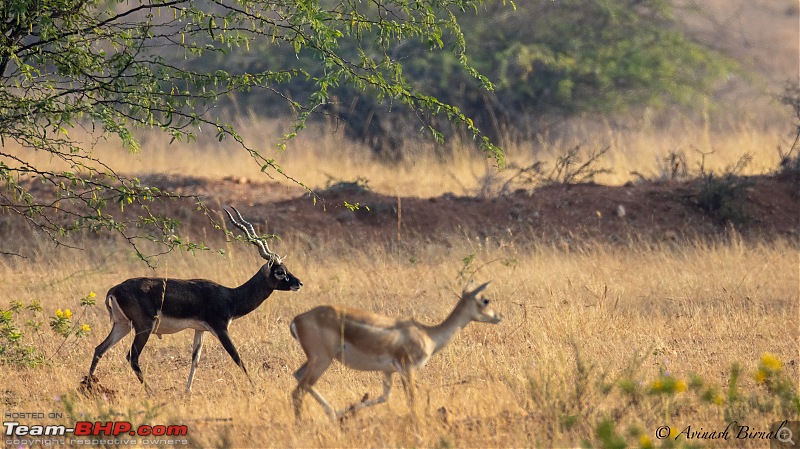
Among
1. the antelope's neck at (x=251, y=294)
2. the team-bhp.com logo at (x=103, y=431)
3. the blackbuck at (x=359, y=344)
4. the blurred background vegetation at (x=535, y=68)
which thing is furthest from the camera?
the blurred background vegetation at (x=535, y=68)

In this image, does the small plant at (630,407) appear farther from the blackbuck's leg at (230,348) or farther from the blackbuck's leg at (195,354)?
the blackbuck's leg at (195,354)

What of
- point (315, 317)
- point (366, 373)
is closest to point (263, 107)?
point (366, 373)

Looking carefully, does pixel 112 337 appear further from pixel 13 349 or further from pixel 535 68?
pixel 535 68

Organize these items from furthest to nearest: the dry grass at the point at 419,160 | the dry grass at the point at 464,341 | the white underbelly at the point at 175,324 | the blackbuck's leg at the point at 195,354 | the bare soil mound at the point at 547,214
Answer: the dry grass at the point at 419,160
the bare soil mound at the point at 547,214
the white underbelly at the point at 175,324
the blackbuck's leg at the point at 195,354
the dry grass at the point at 464,341

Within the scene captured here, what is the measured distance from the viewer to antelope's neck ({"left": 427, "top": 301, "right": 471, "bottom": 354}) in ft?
20.4

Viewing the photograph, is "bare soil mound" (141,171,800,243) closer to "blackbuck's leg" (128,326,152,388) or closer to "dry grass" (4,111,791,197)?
"dry grass" (4,111,791,197)

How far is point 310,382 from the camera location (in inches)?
241

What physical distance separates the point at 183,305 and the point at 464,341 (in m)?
2.66

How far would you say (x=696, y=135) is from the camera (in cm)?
2597

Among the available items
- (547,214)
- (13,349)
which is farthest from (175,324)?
(547,214)

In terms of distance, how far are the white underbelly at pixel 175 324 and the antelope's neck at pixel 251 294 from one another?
1.21 ft

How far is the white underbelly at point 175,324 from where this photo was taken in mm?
7816

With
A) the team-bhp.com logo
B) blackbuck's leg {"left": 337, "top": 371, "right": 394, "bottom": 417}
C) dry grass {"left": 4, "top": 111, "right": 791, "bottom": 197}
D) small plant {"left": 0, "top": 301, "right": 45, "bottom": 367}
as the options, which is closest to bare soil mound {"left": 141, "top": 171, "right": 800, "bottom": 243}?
dry grass {"left": 4, "top": 111, "right": 791, "bottom": 197}

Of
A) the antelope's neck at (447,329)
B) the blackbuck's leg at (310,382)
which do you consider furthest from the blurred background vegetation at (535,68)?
the blackbuck's leg at (310,382)
